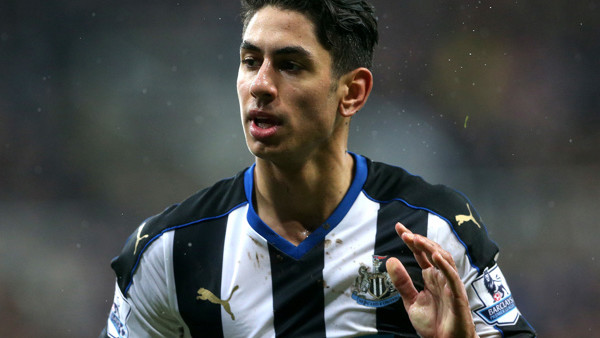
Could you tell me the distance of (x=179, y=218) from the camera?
2.68 meters

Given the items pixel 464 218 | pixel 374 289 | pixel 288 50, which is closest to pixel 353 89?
pixel 288 50

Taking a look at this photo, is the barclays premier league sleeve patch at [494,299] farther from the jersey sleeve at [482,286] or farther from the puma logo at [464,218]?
the puma logo at [464,218]

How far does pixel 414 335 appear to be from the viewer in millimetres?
2488

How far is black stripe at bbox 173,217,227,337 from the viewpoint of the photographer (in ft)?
8.29

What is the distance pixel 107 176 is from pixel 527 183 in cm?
378

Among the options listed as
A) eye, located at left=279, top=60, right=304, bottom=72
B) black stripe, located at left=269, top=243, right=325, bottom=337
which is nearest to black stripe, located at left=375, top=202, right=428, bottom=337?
black stripe, located at left=269, top=243, right=325, bottom=337

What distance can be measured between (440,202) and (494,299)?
16.3 inches

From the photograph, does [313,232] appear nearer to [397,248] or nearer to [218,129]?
[397,248]

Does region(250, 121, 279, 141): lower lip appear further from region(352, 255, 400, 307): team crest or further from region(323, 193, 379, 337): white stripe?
region(352, 255, 400, 307): team crest

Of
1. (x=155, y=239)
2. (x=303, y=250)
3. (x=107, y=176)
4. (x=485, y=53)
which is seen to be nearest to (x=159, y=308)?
(x=155, y=239)

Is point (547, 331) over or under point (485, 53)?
under

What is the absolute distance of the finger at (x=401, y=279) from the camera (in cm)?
220

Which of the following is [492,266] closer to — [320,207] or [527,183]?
[320,207]

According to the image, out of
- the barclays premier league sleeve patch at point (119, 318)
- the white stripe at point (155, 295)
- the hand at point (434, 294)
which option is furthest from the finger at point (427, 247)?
the barclays premier league sleeve patch at point (119, 318)
